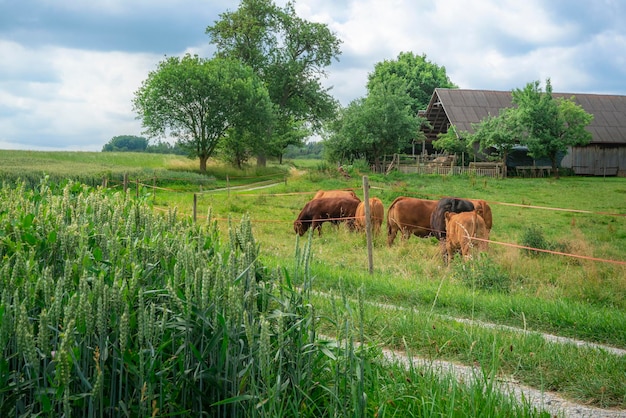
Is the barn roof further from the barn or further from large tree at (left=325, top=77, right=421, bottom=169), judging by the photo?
large tree at (left=325, top=77, right=421, bottom=169)

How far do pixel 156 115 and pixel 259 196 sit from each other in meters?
21.9

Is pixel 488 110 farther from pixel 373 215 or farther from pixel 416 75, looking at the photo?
pixel 373 215

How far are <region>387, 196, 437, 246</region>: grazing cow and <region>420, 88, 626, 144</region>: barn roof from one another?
30.1 m

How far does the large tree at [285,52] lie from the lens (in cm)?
5553

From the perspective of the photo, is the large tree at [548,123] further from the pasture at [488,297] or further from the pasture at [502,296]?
the pasture at [502,296]

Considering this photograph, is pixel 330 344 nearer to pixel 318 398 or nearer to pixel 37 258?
pixel 318 398

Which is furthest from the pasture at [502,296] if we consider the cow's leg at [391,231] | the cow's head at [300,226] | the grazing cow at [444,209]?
the grazing cow at [444,209]

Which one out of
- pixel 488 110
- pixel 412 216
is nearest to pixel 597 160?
pixel 488 110

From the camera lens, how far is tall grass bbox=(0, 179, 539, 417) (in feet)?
9.25

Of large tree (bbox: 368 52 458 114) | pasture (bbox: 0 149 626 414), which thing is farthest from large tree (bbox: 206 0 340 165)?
pasture (bbox: 0 149 626 414)

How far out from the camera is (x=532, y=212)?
22172mm

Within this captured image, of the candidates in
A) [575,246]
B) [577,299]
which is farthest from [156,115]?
[577,299]

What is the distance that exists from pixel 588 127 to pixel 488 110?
748 centimetres

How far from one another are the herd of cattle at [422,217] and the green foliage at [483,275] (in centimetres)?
55
